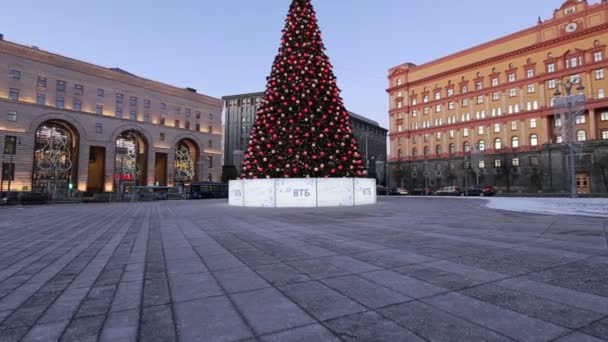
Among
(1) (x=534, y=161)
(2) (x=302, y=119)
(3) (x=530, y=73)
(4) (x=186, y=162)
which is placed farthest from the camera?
(4) (x=186, y=162)

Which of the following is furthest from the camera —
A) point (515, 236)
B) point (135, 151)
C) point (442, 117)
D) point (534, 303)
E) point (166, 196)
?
point (442, 117)

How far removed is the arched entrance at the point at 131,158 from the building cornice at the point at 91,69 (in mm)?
10006

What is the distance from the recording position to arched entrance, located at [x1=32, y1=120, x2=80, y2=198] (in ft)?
164

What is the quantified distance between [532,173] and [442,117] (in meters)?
21.6

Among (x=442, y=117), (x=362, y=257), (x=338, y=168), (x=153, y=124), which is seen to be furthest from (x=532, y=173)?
(x=153, y=124)

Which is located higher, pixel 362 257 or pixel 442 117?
pixel 442 117

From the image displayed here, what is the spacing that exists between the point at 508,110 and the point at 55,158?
263ft

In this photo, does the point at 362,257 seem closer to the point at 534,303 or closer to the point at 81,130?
the point at 534,303

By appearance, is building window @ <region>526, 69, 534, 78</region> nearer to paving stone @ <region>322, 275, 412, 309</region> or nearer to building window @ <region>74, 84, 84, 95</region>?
paving stone @ <region>322, 275, 412, 309</region>

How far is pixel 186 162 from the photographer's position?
68750 mm

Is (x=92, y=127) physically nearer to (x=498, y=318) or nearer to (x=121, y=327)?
(x=121, y=327)

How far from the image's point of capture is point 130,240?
7242 millimetres

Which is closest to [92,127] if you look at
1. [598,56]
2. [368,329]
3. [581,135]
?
[368,329]

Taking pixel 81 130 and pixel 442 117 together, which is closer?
pixel 81 130
